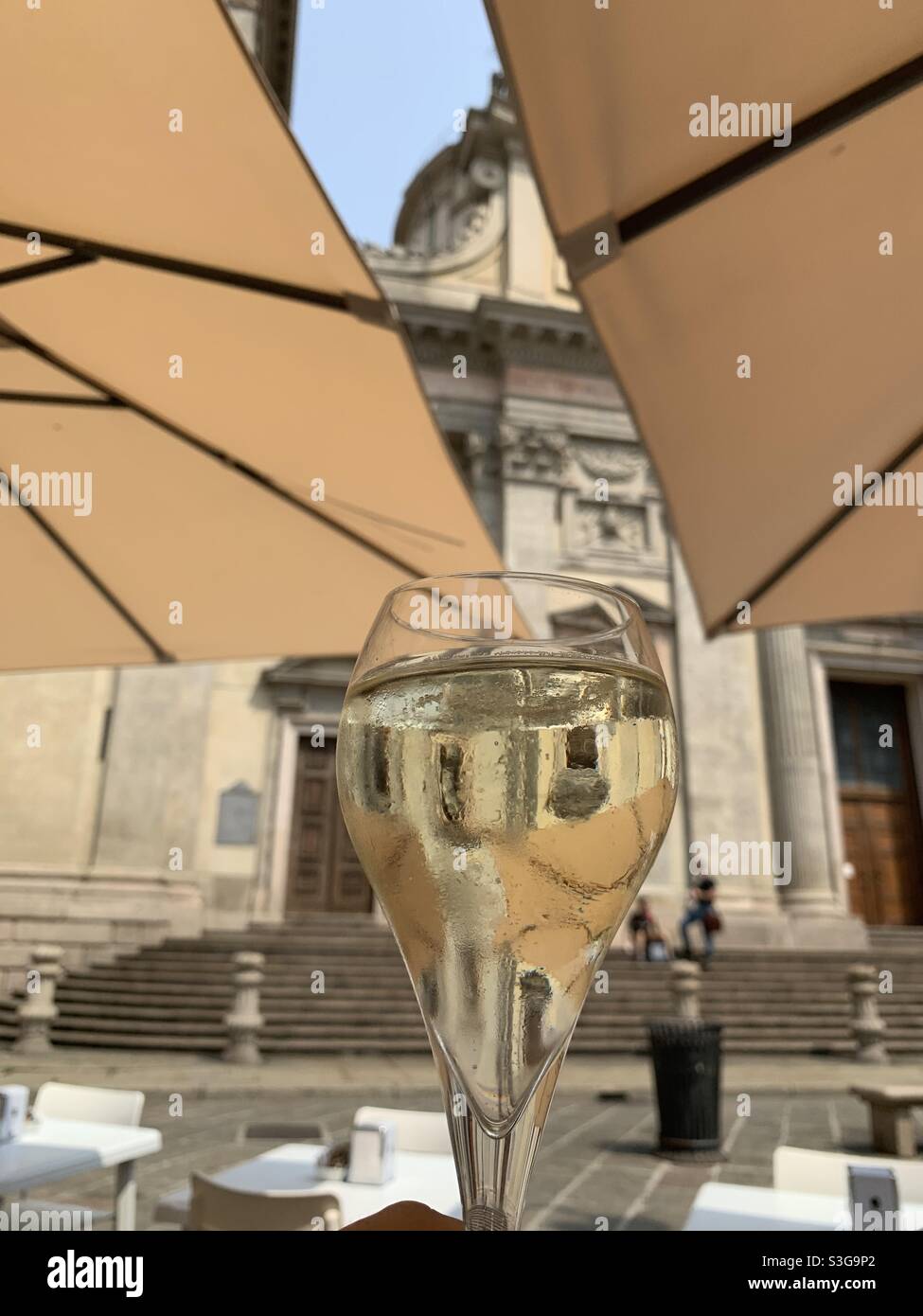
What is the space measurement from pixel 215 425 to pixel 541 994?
9.79ft

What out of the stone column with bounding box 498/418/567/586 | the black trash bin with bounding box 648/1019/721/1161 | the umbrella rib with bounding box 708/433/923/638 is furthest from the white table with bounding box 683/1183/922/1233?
the stone column with bounding box 498/418/567/586

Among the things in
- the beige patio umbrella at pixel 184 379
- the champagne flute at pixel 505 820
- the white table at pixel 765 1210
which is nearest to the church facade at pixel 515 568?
the beige patio umbrella at pixel 184 379

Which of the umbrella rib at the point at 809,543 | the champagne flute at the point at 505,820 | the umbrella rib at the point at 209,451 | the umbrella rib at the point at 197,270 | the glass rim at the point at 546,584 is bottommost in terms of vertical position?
the champagne flute at the point at 505,820

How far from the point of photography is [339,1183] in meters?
3.09

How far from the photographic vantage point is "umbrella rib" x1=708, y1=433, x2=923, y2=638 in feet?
9.03

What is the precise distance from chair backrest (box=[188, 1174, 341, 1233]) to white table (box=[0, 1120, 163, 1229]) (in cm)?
79

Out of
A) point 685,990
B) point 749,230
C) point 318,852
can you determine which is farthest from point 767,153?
point 318,852

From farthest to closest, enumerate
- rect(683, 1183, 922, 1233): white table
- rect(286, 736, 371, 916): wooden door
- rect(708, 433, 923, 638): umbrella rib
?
1. rect(286, 736, 371, 916): wooden door
2. rect(708, 433, 923, 638): umbrella rib
3. rect(683, 1183, 922, 1233): white table

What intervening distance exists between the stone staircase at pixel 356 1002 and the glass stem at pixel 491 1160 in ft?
Answer: 35.8

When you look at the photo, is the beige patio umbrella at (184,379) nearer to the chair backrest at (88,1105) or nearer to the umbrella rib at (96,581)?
the umbrella rib at (96,581)

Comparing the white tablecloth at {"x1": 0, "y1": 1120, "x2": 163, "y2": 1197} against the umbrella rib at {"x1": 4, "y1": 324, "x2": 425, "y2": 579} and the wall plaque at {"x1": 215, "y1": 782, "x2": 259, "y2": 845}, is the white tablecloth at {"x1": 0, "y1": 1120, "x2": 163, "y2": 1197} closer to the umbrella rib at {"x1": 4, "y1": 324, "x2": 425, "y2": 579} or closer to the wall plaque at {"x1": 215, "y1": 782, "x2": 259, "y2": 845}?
the umbrella rib at {"x1": 4, "y1": 324, "x2": 425, "y2": 579}

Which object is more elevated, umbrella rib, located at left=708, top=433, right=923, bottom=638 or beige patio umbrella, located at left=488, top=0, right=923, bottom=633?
beige patio umbrella, located at left=488, top=0, right=923, bottom=633

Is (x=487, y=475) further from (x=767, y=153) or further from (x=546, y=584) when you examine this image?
(x=546, y=584)

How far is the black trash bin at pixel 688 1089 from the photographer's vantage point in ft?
21.6
